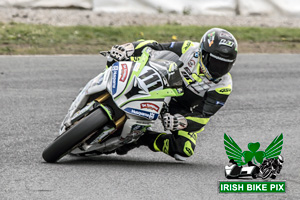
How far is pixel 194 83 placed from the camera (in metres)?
6.53

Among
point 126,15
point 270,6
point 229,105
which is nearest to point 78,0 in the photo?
point 126,15

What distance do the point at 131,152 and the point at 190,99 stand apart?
0.89 metres

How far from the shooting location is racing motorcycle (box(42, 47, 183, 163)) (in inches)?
217

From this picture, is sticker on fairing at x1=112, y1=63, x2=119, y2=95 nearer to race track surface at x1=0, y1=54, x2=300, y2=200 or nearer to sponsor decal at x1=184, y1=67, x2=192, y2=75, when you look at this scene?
race track surface at x1=0, y1=54, x2=300, y2=200

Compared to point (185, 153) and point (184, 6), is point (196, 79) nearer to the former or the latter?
point (185, 153)

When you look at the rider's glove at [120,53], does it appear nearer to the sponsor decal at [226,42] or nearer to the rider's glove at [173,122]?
the rider's glove at [173,122]

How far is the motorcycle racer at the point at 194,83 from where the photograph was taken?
6.08 m

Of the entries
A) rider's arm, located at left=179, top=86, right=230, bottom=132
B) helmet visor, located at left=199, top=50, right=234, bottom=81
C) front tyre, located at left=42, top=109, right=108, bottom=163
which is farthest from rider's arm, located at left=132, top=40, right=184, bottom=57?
front tyre, located at left=42, top=109, right=108, bottom=163

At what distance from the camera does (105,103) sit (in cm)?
562

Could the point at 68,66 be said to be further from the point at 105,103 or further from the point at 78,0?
the point at 105,103

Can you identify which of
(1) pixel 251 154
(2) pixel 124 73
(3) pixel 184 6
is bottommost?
(3) pixel 184 6

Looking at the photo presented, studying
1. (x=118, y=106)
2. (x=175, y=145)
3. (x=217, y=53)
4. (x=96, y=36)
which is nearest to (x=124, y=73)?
(x=118, y=106)

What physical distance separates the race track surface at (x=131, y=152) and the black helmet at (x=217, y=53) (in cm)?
100

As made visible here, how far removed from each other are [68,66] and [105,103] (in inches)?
219
